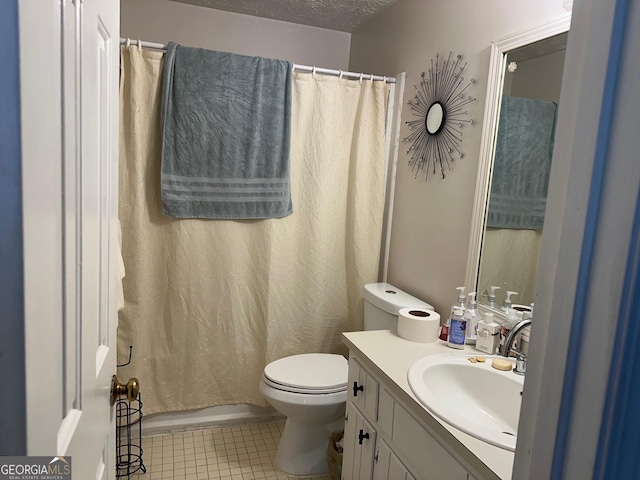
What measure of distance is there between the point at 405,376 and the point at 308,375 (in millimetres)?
773

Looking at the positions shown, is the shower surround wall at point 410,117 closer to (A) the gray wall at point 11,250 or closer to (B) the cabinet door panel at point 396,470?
(B) the cabinet door panel at point 396,470

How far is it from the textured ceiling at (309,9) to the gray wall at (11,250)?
7.61 feet

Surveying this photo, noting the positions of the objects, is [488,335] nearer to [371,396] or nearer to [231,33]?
[371,396]

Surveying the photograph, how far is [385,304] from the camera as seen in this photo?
6.91 ft

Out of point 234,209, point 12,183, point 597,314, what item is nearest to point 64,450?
point 12,183

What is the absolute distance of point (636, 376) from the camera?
1.47 feet

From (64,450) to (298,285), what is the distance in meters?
1.93

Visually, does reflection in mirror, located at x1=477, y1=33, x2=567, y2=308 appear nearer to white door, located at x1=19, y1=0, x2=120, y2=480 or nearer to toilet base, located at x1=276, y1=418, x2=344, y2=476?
toilet base, located at x1=276, y1=418, x2=344, y2=476

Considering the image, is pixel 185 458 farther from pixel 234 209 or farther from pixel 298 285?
pixel 234 209

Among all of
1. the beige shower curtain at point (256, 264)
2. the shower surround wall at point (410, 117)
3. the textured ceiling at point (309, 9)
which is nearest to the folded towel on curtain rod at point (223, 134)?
the beige shower curtain at point (256, 264)

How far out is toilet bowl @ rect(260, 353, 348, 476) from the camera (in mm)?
2020

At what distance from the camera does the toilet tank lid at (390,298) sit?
2.06 meters

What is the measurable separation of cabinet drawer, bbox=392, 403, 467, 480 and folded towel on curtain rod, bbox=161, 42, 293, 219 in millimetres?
1299

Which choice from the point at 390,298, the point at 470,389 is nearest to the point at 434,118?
the point at 390,298
